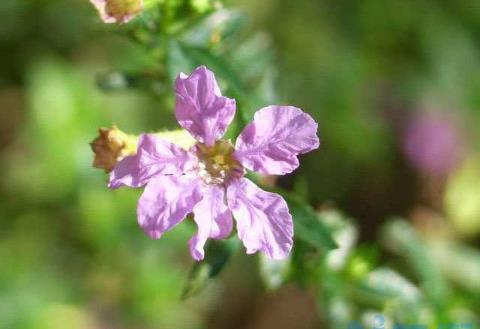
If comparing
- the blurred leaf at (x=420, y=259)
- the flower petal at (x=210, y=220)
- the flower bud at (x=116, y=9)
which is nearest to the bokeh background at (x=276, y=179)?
the blurred leaf at (x=420, y=259)

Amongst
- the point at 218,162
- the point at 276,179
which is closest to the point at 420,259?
the point at 276,179

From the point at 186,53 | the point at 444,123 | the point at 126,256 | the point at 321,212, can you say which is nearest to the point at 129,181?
the point at 186,53

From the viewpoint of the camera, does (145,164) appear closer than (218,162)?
Yes

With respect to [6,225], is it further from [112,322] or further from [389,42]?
[389,42]

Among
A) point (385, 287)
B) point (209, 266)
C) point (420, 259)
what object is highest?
point (209, 266)

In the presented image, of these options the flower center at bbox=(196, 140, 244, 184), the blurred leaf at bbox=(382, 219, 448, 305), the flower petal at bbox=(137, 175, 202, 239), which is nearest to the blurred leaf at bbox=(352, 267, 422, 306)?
the blurred leaf at bbox=(382, 219, 448, 305)

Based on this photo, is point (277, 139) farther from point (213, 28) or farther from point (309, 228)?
point (213, 28)
